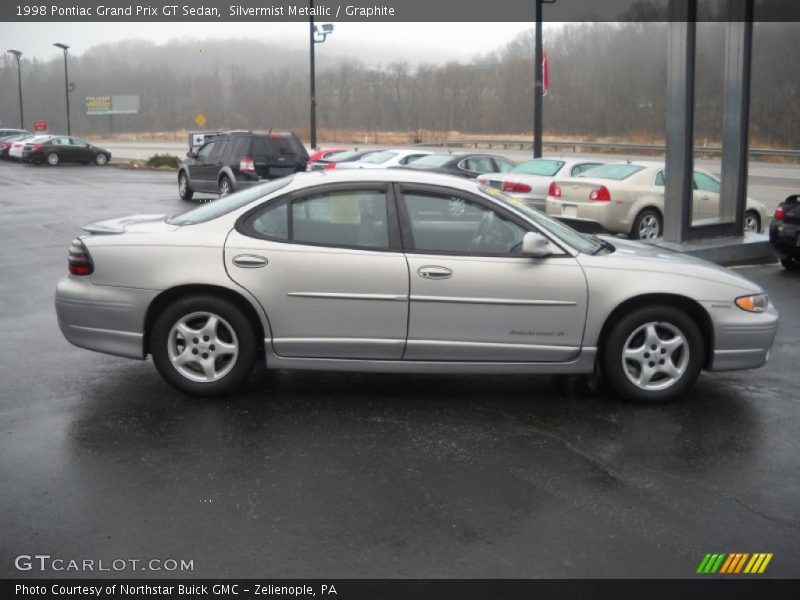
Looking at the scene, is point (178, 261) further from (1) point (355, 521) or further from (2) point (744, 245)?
(2) point (744, 245)

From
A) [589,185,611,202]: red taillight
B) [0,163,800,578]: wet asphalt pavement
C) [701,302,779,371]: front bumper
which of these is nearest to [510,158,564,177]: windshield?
[589,185,611,202]: red taillight

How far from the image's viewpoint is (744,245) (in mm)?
13656

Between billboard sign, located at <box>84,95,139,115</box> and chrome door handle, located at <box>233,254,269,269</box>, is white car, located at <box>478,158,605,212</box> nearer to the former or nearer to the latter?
chrome door handle, located at <box>233,254,269,269</box>

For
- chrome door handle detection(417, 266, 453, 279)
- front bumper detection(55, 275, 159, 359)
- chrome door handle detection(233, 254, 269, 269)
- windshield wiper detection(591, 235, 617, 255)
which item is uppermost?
windshield wiper detection(591, 235, 617, 255)

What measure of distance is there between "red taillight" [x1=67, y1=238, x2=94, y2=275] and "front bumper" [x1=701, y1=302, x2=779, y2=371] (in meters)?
4.13

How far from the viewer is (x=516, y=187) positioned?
57.4 feet

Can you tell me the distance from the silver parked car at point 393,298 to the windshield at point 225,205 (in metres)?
Answer: 0.05

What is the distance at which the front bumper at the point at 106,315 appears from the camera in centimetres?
636

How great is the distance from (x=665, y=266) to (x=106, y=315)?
377 cm

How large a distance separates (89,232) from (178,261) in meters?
0.89

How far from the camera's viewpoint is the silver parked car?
20.7ft

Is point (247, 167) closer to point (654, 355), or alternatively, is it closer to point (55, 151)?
point (654, 355)

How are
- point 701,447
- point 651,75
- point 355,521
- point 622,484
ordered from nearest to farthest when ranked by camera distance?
point 355,521
point 622,484
point 701,447
point 651,75

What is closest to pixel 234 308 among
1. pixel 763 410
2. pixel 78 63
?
pixel 763 410
